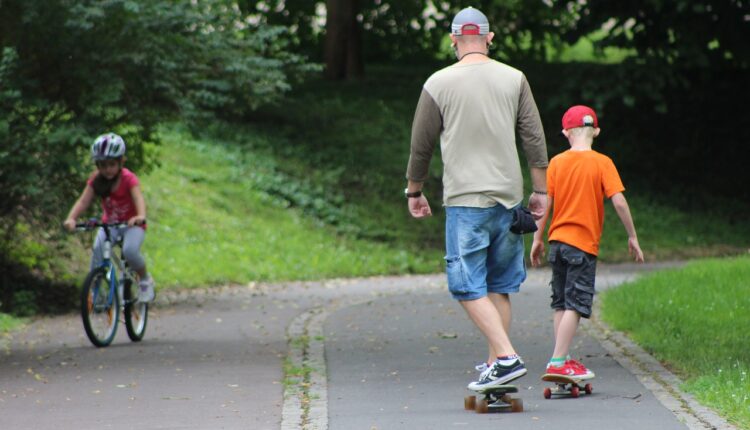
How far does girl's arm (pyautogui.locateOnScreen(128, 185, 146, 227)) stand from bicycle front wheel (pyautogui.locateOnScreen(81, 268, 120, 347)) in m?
0.50

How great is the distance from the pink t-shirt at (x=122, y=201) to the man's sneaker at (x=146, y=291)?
588 millimetres

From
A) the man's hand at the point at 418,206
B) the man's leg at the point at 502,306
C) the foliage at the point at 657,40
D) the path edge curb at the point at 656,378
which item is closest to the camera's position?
the path edge curb at the point at 656,378

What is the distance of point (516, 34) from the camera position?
1320 inches

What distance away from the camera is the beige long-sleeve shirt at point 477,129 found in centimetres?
773

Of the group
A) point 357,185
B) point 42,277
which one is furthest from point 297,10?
point 42,277

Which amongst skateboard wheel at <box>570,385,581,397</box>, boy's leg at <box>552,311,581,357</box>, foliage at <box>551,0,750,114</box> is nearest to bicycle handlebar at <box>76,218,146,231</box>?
boy's leg at <box>552,311,581,357</box>

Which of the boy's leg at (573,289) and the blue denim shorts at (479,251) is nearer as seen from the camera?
the blue denim shorts at (479,251)

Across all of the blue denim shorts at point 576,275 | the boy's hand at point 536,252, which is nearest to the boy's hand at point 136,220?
the boy's hand at point 536,252

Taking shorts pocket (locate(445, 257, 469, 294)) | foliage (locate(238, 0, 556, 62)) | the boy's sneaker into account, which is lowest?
the boy's sneaker

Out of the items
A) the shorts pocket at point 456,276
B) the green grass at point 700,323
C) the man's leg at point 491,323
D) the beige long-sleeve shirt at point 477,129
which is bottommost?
the green grass at point 700,323

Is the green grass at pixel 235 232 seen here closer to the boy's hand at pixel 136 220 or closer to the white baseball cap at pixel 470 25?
the boy's hand at pixel 136 220

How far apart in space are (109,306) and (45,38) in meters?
3.79

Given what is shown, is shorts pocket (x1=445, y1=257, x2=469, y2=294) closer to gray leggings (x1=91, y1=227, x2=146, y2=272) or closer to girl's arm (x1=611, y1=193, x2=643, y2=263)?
girl's arm (x1=611, y1=193, x2=643, y2=263)

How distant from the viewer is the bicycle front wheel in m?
11.6
